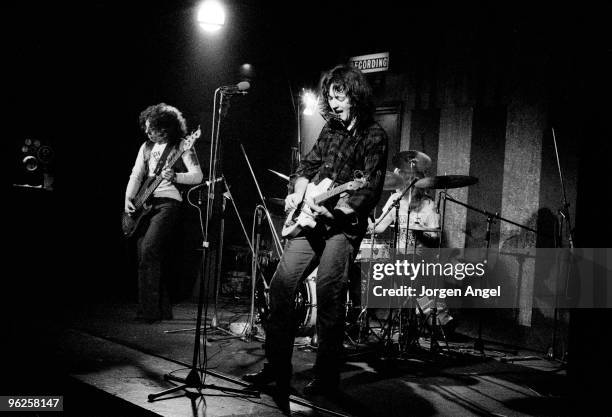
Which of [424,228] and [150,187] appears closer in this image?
[150,187]

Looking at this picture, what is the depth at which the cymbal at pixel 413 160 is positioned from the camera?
6238 millimetres

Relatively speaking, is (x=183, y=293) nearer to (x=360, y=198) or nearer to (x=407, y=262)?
(x=407, y=262)

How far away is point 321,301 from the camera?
3.46 meters

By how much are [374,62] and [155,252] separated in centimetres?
436

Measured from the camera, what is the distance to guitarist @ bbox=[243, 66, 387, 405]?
339 cm

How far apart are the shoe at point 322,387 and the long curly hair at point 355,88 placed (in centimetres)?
166

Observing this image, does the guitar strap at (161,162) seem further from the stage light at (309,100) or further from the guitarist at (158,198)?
the stage light at (309,100)

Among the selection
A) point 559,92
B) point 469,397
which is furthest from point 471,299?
point 469,397

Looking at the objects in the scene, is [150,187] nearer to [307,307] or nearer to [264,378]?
[307,307]

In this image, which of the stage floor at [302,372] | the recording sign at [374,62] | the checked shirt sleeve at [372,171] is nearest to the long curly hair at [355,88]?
the checked shirt sleeve at [372,171]

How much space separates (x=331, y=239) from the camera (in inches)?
137

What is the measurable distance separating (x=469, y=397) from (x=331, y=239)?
63.2 inches

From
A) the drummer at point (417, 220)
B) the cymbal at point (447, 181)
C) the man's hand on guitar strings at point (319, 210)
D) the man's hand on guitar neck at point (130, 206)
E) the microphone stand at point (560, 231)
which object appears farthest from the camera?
the drummer at point (417, 220)

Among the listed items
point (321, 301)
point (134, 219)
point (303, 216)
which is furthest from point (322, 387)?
point (134, 219)
